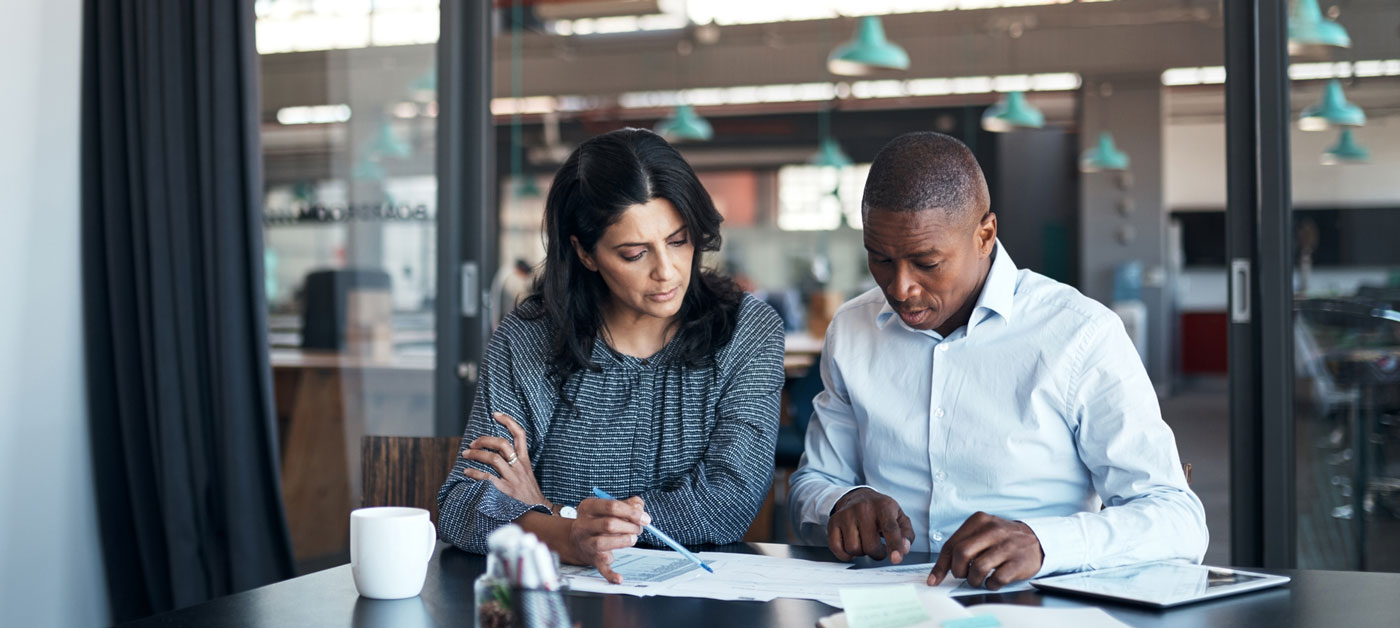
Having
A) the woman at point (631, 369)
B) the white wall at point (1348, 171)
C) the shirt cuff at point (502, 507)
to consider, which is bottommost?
the shirt cuff at point (502, 507)

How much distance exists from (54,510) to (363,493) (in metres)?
1.51

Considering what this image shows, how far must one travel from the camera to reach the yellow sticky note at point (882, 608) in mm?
1089

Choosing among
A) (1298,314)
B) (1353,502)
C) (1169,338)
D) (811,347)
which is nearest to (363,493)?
(1298,314)

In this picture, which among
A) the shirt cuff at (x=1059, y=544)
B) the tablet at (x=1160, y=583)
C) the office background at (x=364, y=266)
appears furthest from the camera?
the office background at (x=364, y=266)

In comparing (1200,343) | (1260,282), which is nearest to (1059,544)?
(1260,282)

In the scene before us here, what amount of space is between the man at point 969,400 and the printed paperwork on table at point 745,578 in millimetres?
64

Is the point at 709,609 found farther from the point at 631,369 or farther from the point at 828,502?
the point at 631,369

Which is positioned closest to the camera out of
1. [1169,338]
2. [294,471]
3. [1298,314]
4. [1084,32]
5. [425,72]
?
[1298,314]

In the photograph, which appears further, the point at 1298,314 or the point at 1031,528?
the point at 1298,314

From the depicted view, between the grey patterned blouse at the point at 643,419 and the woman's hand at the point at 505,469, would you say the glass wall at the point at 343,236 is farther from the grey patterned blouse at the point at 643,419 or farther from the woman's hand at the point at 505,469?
the woman's hand at the point at 505,469

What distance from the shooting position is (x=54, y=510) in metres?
3.03

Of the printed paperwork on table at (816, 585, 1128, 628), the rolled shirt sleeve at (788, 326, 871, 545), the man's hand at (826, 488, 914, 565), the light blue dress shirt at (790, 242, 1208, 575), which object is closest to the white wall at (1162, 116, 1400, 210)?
the light blue dress shirt at (790, 242, 1208, 575)

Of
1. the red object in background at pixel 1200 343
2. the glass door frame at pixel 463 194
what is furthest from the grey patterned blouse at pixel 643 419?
the red object in background at pixel 1200 343

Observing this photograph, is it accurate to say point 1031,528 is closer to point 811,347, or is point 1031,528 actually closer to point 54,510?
point 54,510
